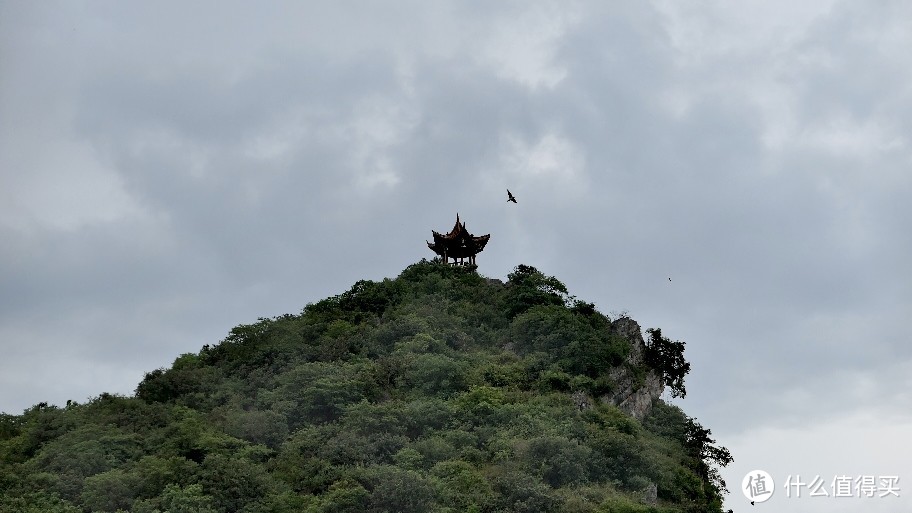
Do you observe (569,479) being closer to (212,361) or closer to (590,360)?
(590,360)

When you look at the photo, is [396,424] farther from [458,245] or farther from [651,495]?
[458,245]

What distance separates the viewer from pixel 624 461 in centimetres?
3422

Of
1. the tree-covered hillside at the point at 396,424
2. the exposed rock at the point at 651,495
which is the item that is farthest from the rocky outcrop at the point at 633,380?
the exposed rock at the point at 651,495

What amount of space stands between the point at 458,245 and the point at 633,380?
630 inches

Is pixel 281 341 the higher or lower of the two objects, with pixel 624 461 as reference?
higher

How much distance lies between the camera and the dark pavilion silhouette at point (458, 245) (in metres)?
55.2

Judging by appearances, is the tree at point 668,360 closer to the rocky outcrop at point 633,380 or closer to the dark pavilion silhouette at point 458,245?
the rocky outcrop at point 633,380

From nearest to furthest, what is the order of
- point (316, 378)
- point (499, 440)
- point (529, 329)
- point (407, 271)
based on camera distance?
point (499, 440) → point (316, 378) → point (529, 329) → point (407, 271)

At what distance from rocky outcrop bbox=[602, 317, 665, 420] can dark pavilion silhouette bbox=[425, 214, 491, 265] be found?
11745 millimetres

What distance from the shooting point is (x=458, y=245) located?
55.3 metres

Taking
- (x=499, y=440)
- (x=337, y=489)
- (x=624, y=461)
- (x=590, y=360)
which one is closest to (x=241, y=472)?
(x=337, y=489)

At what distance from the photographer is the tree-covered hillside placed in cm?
3116

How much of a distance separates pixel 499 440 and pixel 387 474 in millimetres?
4554

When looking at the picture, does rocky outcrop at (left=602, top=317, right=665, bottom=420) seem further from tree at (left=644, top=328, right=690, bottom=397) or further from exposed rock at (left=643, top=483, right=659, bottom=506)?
exposed rock at (left=643, top=483, right=659, bottom=506)
